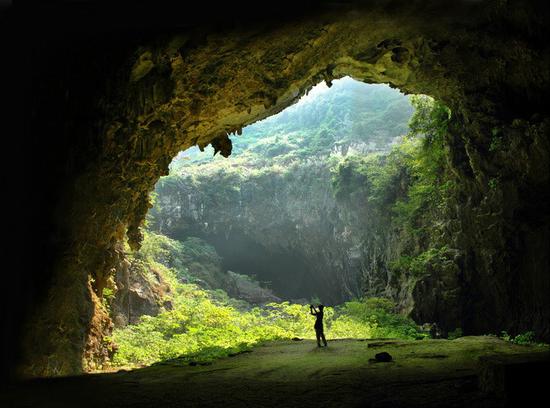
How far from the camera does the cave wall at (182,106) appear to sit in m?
7.71

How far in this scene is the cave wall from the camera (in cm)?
771

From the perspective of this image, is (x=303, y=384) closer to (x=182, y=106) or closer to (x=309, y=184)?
(x=182, y=106)

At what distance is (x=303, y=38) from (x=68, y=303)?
24.9 ft

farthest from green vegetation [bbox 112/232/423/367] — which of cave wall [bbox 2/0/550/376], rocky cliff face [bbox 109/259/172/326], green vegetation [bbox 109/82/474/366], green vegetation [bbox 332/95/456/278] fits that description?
cave wall [bbox 2/0/550/376]

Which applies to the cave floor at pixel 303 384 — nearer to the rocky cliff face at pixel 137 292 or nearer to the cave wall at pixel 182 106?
the cave wall at pixel 182 106

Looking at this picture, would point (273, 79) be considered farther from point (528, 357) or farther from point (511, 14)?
point (528, 357)

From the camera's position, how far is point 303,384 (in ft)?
19.0

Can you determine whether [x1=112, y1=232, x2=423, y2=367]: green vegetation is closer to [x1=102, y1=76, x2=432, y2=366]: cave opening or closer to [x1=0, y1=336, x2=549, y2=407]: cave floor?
[x1=102, y1=76, x2=432, y2=366]: cave opening

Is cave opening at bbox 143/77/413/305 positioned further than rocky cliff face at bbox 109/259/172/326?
Yes

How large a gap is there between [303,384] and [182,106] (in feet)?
22.6

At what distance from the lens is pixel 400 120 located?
1405 inches

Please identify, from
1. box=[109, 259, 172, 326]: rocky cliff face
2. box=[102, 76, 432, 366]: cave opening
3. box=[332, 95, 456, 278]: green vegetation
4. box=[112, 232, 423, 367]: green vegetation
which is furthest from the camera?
box=[102, 76, 432, 366]: cave opening

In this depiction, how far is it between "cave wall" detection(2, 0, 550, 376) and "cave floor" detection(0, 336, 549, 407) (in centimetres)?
207

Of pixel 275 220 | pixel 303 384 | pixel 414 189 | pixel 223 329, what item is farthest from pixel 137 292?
pixel 275 220
